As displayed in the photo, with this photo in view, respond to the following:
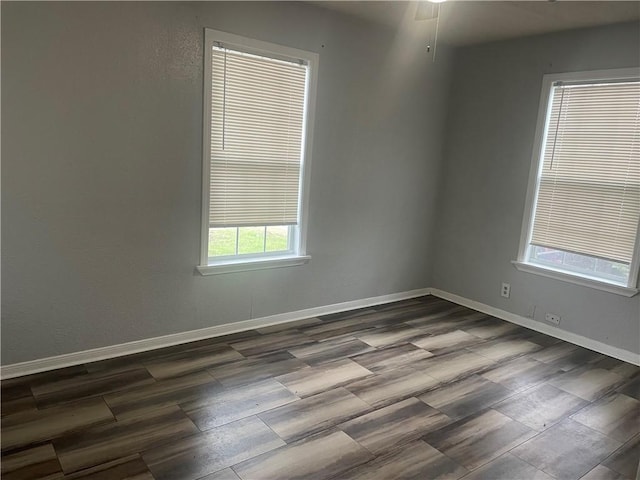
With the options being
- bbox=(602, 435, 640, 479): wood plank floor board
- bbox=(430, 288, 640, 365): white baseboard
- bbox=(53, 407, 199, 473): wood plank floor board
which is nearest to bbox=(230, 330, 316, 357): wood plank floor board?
bbox=(53, 407, 199, 473): wood plank floor board

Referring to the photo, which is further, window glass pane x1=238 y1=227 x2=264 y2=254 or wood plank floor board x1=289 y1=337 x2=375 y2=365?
window glass pane x1=238 y1=227 x2=264 y2=254

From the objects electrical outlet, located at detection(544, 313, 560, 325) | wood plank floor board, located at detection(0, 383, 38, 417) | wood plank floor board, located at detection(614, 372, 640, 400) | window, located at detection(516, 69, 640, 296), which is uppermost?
window, located at detection(516, 69, 640, 296)

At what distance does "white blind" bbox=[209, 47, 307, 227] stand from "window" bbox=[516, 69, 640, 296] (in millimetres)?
2132

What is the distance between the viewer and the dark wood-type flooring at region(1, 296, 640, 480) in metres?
2.21

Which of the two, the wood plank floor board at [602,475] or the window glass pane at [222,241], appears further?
the window glass pane at [222,241]

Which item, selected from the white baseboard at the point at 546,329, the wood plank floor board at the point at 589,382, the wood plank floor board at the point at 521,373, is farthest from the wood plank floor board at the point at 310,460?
the white baseboard at the point at 546,329

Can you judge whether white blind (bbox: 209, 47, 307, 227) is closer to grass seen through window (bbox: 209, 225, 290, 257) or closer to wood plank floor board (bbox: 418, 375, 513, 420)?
grass seen through window (bbox: 209, 225, 290, 257)

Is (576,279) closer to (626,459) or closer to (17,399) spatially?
(626,459)

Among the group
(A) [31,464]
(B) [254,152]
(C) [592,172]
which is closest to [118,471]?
(A) [31,464]

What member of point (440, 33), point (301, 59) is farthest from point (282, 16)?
point (440, 33)

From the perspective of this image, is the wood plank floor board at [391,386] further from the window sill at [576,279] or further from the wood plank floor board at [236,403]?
the window sill at [576,279]

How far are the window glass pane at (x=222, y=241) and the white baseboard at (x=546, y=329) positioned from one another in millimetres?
2470

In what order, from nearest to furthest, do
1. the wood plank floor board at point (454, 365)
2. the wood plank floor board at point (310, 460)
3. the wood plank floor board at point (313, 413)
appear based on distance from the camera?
the wood plank floor board at point (310, 460)
the wood plank floor board at point (313, 413)
the wood plank floor board at point (454, 365)

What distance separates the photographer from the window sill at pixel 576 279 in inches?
141
